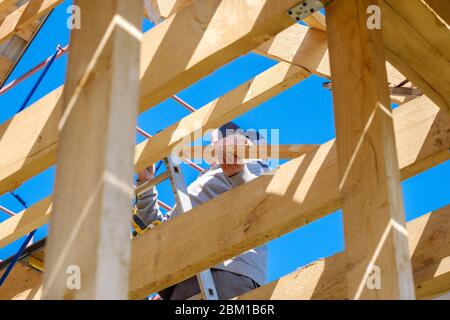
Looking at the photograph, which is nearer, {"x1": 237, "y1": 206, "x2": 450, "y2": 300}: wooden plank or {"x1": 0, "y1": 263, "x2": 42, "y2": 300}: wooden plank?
{"x1": 237, "y1": 206, "x2": 450, "y2": 300}: wooden plank

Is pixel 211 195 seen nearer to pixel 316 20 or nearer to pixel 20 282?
pixel 316 20

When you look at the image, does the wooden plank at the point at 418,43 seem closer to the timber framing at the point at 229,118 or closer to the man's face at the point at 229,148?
the timber framing at the point at 229,118

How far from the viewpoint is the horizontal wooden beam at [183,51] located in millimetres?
2523

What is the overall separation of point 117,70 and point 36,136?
106 cm

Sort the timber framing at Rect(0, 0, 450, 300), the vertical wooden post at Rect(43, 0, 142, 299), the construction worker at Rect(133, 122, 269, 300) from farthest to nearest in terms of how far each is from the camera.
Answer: the construction worker at Rect(133, 122, 269, 300) < the timber framing at Rect(0, 0, 450, 300) < the vertical wooden post at Rect(43, 0, 142, 299)

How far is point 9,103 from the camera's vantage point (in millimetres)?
7203

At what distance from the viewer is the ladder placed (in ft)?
12.9

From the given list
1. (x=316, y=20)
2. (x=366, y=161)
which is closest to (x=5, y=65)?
(x=316, y=20)

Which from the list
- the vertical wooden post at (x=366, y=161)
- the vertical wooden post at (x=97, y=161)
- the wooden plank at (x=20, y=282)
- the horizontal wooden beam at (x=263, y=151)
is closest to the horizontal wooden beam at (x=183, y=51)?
the vertical wooden post at (x=366, y=161)

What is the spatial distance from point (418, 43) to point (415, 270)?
128 cm

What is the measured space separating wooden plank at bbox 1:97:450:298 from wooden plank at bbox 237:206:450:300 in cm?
46

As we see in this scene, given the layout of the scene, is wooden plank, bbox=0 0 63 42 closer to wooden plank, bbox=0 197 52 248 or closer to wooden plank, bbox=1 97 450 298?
wooden plank, bbox=0 197 52 248

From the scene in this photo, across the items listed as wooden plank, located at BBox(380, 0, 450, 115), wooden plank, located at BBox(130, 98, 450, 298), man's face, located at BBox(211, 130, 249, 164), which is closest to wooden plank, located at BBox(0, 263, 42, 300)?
man's face, located at BBox(211, 130, 249, 164)

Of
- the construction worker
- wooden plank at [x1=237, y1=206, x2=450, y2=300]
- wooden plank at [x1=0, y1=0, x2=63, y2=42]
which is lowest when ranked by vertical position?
wooden plank at [x1=237, y1=206, x2=450, y2=300]
